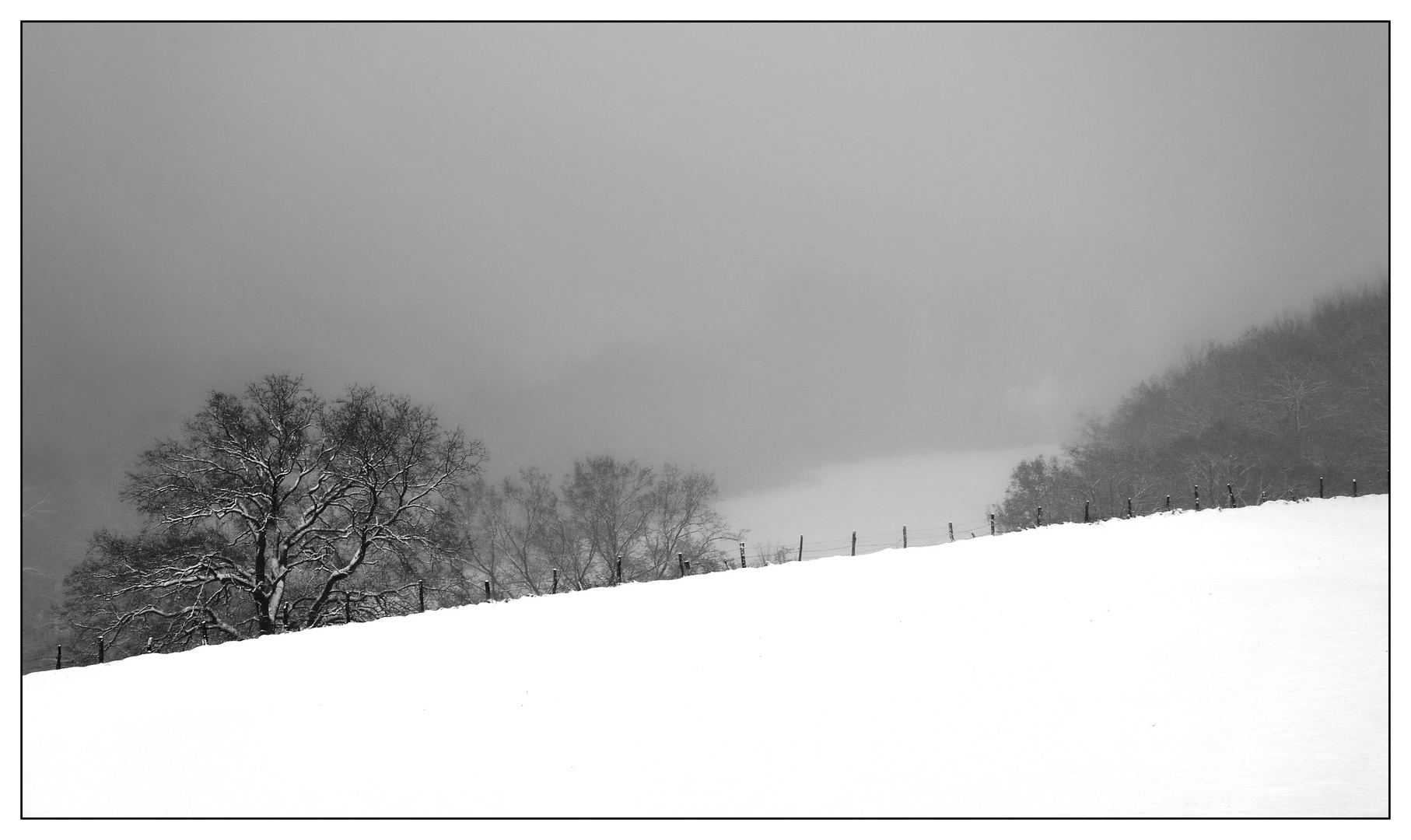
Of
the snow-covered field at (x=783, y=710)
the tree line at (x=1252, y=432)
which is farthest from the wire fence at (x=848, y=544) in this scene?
the snow-covered field at (x=783, y=710)

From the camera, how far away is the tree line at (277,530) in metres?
20.4

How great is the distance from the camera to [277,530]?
2155 cm

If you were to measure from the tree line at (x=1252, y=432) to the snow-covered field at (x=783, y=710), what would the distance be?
3027cm

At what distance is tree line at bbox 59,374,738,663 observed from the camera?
802 inches

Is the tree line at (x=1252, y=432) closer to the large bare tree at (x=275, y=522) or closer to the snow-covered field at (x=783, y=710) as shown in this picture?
the snow-covered field at (x=783, y=710)

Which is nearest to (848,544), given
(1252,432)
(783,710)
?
(783,710)

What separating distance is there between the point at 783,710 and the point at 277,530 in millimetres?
18573

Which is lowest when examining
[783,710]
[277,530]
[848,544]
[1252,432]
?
[783,710]

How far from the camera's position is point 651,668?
12727 millimetres

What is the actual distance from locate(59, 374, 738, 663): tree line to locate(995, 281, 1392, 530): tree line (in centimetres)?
3733

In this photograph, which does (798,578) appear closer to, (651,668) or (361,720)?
(651,668)

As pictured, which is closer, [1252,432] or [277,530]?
[277,530]

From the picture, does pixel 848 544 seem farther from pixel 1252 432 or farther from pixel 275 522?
pixel 1252 432
